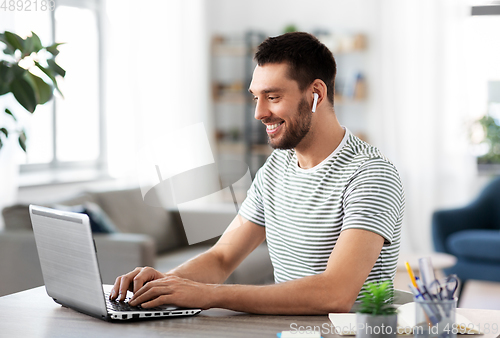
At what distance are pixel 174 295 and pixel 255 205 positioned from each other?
0.50 metres

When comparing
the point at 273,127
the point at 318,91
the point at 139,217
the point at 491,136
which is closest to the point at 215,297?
the point at 273,127

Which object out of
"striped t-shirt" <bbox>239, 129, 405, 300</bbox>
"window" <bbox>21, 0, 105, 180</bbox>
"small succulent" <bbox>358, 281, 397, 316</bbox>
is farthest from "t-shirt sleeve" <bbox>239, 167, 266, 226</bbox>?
"window" <bbox>21, 0, 105, 180</bbox>

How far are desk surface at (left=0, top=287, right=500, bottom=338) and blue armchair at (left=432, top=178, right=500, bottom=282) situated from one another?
8.16ft

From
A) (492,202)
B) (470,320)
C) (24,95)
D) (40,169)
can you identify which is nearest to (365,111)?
(492,202)

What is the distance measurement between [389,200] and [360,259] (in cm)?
16

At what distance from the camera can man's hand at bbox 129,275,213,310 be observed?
3.61 feet

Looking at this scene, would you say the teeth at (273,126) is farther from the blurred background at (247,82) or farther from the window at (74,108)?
the window at (74,108)

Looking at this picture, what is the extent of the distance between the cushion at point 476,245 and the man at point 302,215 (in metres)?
2.34

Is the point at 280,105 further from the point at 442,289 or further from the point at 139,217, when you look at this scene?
the point at 139,217

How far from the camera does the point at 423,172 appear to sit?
4.64m

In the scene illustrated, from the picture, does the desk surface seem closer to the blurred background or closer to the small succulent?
the small succulent

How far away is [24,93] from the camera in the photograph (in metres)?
1.72

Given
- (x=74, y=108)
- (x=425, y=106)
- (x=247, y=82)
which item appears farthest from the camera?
(x=247, y=82)

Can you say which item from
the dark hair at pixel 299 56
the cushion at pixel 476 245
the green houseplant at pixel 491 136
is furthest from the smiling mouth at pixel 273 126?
the green houseplant at pixel 491 136
